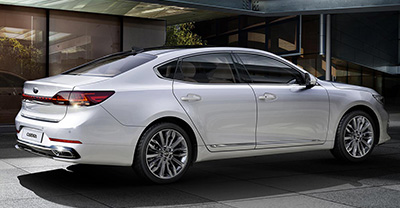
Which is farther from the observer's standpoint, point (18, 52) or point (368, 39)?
point (368, 39)

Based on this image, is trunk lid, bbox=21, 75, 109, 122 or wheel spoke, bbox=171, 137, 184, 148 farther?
wheel spoke, bbox=171, 137, 184, 148

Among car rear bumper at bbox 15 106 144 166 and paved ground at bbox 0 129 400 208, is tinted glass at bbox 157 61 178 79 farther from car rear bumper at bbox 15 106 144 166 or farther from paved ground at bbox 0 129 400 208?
paved ground at bbox 0 129 400 208

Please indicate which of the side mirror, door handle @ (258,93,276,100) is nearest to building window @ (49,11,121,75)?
the side mirror

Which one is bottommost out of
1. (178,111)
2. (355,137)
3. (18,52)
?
(355,137)

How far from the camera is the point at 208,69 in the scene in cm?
683

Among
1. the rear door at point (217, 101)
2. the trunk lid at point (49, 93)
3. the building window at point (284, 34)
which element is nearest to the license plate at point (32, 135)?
the trunk lid at point (49, 93)

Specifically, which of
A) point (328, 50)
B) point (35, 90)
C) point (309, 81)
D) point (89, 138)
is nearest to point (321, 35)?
point (328, 50)

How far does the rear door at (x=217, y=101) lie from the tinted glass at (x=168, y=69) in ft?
0.24

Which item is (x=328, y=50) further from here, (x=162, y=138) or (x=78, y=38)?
(x=162, y=138)

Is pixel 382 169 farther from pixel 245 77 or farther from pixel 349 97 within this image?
pixel 245 77

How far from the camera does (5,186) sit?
611 cm

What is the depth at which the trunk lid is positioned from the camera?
5.97 m

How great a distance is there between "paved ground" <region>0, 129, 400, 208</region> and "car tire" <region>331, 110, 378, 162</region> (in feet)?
0.53

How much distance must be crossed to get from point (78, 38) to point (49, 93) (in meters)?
11.0
